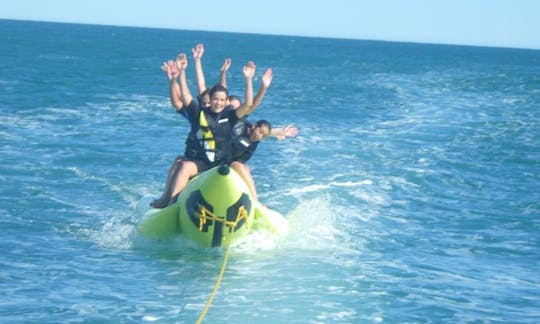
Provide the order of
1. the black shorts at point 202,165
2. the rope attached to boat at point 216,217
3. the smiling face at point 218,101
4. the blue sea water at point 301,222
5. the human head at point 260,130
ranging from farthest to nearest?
the black shorts at point 202,165
the human head at point 260,130
the smiling face at point 218,101
the rope attached to boat at point 216,217
the blue sea water at point 301,222

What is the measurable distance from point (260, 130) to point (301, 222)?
1.46 m

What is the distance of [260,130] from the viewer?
23.0 ft

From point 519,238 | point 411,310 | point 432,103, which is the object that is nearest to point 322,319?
point 411,310

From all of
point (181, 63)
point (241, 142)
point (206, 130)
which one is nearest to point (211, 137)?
point (206, 130)

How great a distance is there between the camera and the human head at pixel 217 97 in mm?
6887

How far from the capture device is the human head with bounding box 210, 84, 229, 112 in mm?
6887

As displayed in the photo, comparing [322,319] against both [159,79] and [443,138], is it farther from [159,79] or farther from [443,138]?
[159,79]

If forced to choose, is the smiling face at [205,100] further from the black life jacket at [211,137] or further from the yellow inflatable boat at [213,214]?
the yellow inflatable boat at [213,214]

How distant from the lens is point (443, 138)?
49.2 ft

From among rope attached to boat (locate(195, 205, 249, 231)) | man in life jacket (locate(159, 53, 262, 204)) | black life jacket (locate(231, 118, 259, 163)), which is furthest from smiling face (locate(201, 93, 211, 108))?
rope attached to boat (locate(195, 205, 249, 231))

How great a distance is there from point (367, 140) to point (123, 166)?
191 inches

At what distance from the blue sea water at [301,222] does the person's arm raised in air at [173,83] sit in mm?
1134

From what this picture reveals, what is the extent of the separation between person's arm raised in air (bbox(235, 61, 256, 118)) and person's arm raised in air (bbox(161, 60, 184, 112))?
454 mm

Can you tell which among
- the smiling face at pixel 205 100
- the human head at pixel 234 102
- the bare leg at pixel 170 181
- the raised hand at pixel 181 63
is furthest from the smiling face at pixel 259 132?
the raised hand at pixel 181 63
